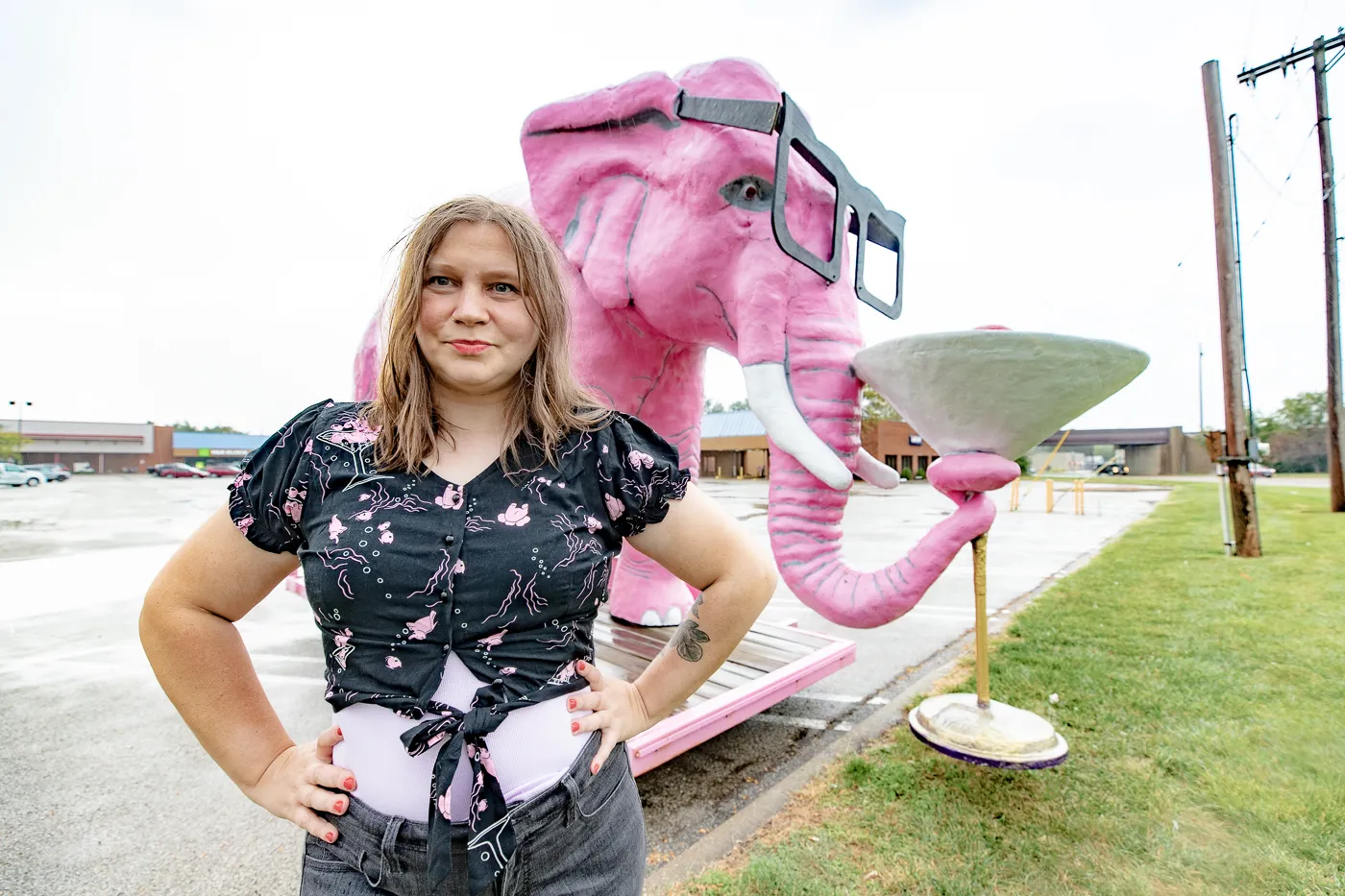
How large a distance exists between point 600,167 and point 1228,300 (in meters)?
7.31

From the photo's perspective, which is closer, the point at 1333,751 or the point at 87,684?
the point at 1333,751

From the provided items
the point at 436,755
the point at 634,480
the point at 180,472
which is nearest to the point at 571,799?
the point at 436,755

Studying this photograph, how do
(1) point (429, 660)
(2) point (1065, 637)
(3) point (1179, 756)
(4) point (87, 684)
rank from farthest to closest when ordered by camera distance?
(2) point (1065, 637) → (4) point (87, 684) → (3) point (1179, 756) → (1) point (429, 660)

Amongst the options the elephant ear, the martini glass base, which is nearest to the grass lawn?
the martini glass base

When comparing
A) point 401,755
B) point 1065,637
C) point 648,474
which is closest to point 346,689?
point 401,755

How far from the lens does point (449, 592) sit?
86 centimetres

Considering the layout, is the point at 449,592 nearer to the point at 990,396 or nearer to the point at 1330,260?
the point at 990,396

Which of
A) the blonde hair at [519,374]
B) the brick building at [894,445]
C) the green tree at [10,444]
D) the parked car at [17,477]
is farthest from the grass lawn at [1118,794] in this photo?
the green tree at [10,444]

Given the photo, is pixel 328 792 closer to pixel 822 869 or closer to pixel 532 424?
pixel 532 424

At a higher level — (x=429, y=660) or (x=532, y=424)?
(x=532, y=424)

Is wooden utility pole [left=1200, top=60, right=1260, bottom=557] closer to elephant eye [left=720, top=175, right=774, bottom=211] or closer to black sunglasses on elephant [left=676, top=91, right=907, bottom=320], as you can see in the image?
black sunglasses on elephant [left=676, top=91, right=907, bottom=320]

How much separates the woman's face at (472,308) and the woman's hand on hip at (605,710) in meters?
0.46

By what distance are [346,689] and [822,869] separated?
66.4 inches

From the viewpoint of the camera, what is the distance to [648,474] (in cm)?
101
